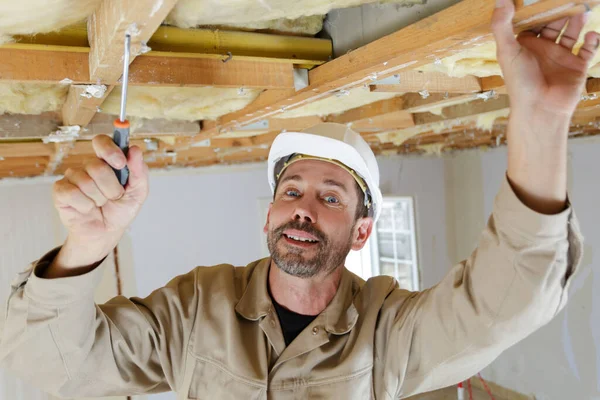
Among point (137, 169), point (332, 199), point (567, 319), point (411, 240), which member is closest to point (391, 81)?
point (332, 199)

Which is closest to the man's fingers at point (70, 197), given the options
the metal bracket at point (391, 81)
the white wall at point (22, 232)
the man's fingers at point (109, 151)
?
the man's fingers at point (109, 151)

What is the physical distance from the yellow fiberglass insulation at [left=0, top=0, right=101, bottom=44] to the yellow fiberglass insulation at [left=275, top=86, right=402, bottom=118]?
1033mm

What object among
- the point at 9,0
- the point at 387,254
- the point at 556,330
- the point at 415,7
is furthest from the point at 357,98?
the point at 387,254

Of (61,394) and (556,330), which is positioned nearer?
(61,394)

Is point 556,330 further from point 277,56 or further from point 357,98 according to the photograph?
point 277,56

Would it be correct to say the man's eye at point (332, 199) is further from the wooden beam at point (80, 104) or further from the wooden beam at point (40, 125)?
the wooden beam at point (40, 125)

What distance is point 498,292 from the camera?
1.00 m

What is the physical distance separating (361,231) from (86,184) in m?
0.98

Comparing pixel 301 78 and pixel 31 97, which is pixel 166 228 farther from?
pixel 301 78

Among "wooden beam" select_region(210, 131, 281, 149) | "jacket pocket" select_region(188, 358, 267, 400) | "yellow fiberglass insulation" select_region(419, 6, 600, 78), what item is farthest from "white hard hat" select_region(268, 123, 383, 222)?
"wooden beam" select_region(210, 131, 281, 149)

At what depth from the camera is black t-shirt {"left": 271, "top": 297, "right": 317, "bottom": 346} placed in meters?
1.48

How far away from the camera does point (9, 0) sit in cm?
92

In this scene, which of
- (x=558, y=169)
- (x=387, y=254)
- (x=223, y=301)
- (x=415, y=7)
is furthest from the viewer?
(x=387, y=254)

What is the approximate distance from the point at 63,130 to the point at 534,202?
176cm
